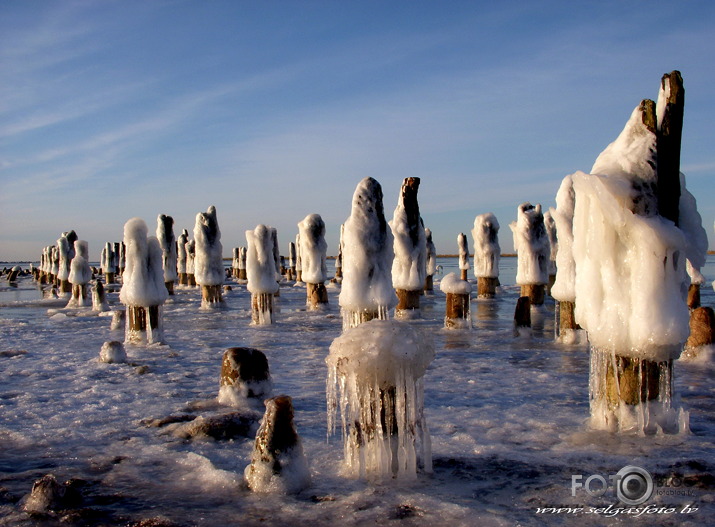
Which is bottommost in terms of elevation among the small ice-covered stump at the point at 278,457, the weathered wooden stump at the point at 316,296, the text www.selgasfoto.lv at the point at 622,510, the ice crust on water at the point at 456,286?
the text www.selgasfoto.lv at the point at 622,510

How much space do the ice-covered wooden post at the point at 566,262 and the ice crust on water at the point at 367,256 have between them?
298 cm

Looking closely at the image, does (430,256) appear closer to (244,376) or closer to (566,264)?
(566,264)

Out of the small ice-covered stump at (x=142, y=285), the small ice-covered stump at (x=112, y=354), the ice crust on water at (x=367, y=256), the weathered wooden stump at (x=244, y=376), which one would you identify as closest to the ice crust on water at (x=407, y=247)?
the ice crust on water at (x=367, y=256)

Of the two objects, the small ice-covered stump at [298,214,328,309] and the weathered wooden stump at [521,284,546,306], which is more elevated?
the small ice-covered stump at [298,214,328,309]

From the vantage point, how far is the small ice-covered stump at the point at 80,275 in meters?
22.0

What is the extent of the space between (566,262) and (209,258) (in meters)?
13.2

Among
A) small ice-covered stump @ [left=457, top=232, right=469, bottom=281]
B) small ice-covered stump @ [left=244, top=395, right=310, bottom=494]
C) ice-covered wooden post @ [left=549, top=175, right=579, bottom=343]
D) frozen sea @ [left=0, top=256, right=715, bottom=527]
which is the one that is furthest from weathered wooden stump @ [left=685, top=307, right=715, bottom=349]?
small ice-covered stump @ [left=457, top=232, right=469, bottom=281]

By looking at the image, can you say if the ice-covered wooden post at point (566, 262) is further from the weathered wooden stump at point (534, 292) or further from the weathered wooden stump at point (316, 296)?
the weathered wooden stump at point (316, 296)

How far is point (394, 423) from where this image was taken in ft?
13.9

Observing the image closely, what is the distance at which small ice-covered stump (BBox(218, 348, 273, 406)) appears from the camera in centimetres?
656

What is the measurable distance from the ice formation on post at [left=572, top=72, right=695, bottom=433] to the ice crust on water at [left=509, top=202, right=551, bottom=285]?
1175 centimetres

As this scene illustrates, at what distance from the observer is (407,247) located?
1634 centimetres

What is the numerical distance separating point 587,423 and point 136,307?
343 inches

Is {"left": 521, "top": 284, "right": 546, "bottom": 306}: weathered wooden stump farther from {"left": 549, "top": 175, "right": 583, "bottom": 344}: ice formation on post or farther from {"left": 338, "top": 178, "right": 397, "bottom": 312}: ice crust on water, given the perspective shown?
{"left": 338, "top": 178, "right": 397, "bottom": 312}: ice crust on water
